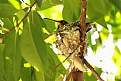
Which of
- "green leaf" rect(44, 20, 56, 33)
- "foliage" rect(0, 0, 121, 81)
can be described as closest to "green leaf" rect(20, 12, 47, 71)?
"foliage" rect(0, 0, 121, 81)

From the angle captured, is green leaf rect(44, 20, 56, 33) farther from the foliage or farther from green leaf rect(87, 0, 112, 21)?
green leaf rect(87, 0, 112, 21)

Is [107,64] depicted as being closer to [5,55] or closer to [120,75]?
[120,75]

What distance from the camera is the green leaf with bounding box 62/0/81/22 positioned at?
0.82m

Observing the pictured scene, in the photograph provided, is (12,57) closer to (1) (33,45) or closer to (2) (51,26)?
(1) (33,45)

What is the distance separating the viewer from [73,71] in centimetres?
123

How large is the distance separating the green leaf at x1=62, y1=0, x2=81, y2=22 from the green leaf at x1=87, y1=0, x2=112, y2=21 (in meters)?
0.06

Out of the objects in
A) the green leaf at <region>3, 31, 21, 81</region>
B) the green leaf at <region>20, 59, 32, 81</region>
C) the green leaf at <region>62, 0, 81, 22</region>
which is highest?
the green leaf at <region>62, 0, 81, 22</region>

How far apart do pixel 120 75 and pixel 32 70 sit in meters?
0.41

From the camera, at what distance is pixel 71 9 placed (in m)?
0.85

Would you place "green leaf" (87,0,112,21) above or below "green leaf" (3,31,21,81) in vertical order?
above

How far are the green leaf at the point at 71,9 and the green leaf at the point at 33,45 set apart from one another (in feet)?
0.28

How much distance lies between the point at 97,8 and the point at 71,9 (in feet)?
0.43

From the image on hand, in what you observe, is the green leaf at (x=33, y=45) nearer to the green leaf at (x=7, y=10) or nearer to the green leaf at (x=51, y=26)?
the green leaf at (x=7, y=10)

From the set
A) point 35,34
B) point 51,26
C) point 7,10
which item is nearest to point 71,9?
point 35,34
